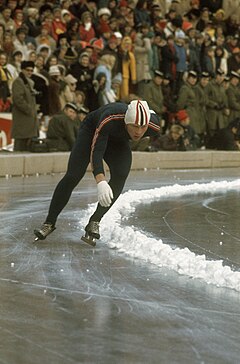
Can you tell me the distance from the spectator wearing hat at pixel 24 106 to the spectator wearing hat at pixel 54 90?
2.88ft

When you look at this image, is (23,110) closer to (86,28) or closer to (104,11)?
(86,28)

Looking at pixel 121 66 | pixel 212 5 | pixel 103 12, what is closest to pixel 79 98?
pixel 121 66

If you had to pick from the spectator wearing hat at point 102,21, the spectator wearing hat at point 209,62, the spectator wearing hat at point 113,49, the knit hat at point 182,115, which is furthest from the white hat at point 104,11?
the spectator wearing hat at point 209,62

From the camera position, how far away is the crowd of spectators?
19.6m

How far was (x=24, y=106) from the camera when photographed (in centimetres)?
1870

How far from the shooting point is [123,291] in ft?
23.9

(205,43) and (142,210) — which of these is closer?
(142,210)

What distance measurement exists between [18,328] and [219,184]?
42.1 ft

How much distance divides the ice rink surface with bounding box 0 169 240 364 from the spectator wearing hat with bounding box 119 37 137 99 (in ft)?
33.2

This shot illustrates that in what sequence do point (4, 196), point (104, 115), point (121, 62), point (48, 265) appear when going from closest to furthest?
point (48, 265)
point (104, 115)
point (4, 196)
point (121, 62)

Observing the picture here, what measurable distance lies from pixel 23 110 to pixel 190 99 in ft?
20.5

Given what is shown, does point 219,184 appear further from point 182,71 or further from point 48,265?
point 48,265

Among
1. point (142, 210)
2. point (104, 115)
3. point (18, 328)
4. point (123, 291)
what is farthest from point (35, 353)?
point (142, 210)

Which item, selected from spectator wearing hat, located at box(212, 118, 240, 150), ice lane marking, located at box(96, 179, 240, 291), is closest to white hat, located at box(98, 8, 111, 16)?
spectator wearing hat, located at box(212, 118, 240, 150)
